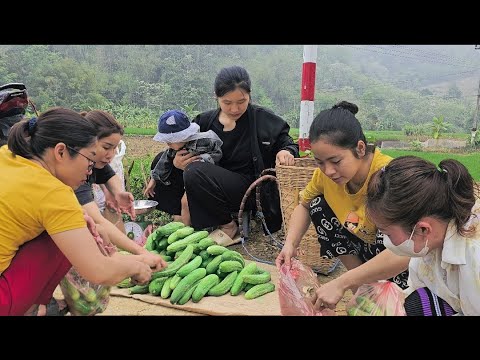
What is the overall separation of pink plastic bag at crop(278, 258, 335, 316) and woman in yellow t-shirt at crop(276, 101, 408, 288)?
0.34 ft

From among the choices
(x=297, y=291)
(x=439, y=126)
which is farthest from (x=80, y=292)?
(x=439, y=126)

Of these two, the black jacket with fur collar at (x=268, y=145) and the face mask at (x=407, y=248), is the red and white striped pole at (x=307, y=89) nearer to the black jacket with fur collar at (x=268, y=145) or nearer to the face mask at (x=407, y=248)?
the black jacket with fur collar at (x=268, y=145)

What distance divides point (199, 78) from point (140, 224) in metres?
2.32

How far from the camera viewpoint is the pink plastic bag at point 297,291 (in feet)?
6.43

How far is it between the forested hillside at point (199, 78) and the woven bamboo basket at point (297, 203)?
1.33m

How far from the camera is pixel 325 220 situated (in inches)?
97.5

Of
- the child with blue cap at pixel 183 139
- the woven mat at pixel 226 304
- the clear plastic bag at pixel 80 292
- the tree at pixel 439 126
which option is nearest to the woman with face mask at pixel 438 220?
the woven mat at pixel 226 304

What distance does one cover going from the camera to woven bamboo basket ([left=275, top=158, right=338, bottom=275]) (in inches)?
116

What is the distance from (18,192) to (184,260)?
1.22 m

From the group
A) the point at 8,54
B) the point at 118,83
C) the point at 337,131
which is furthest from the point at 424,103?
the point at 8,54

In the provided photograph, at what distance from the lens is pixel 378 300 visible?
1.80m

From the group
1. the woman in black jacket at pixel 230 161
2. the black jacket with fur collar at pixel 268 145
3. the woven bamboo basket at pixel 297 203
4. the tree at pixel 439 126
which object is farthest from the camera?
the tree at pixel 439 126

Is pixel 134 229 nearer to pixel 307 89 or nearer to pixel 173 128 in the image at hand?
pixel 173 128

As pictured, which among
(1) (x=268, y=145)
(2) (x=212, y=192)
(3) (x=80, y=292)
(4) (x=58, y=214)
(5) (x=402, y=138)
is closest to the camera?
(4) (x=58, y=214)
